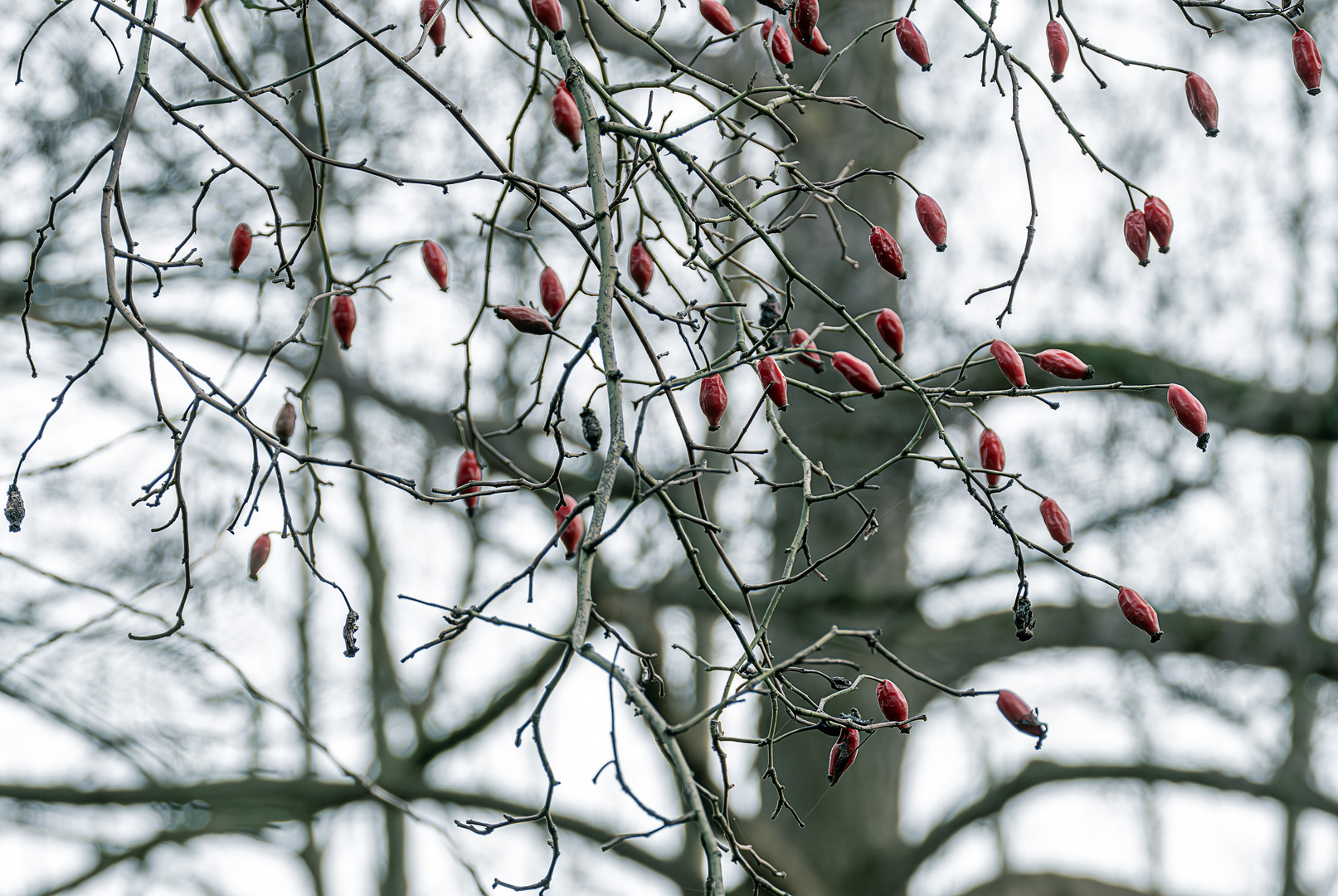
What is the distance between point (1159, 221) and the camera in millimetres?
1333

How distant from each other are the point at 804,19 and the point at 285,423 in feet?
2.75

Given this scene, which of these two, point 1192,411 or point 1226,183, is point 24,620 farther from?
point 1226,183

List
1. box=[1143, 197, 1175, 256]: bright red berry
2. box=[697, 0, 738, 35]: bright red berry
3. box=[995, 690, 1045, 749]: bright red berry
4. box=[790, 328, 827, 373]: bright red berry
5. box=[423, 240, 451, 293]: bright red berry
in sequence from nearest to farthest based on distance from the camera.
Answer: box=[995, 690, 1045, 749]: bright red berry < box=[790, 328, 827, 373]: bright red berry < box=[1143, 197, 1175, 256]: bright red berry < box=[697, 0, 738, 35]: bright red berry < box=[423, 240, 451, 293]: bright red berry

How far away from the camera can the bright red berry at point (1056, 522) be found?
1.26 metres

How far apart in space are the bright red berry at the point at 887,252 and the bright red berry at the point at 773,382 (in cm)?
17

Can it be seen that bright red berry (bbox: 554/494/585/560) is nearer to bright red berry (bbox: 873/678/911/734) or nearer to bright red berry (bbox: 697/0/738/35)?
bright red berry (bbox: 873/678/911/734)

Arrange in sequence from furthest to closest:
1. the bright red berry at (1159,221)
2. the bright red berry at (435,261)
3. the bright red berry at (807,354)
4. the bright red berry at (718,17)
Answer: the bright red berry at (435,261), the bright red berry at (718,17), the bright red berry at (1159,221), the bright red berry at (807,354)

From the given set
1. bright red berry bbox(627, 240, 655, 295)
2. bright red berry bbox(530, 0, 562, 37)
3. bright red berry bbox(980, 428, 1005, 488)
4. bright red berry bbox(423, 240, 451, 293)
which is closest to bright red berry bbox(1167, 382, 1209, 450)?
bright red berry bbox(980, 428, 1005, 488)

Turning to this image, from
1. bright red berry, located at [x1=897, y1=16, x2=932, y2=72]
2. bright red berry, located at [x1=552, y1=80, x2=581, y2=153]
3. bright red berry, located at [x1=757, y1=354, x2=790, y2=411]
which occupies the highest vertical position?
bright red berry, located at [x1=897, y1=16, x2=932, y2=72]

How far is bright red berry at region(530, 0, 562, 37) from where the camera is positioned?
1.26m

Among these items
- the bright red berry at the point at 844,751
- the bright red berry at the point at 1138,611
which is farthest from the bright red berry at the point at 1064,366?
the bright red berry at the point at 844,751

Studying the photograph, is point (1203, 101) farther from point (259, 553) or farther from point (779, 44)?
point (259, 553)

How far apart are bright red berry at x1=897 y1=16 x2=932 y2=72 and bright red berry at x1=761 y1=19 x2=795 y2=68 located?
140mm

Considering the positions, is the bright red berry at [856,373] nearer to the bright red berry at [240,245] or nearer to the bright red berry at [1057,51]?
the bright red berry at [1057,51]
